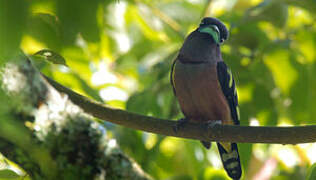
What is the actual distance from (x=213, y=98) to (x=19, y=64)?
8.38ft

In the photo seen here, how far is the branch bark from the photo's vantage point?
2871 mm

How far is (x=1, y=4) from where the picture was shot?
0.98 metres

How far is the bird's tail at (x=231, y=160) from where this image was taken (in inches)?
173

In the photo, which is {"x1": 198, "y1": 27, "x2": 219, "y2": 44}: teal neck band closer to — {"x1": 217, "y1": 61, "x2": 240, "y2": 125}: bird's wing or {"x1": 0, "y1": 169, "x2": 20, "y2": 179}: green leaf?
{"x1": 217, "y1": 61, "x2": 240, "y2": 125}: bird's wing

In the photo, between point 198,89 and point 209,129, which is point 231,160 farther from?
point 209,129

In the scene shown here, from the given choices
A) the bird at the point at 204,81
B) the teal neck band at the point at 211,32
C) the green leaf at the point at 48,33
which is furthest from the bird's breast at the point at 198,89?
the green leaf at the point at 48,33

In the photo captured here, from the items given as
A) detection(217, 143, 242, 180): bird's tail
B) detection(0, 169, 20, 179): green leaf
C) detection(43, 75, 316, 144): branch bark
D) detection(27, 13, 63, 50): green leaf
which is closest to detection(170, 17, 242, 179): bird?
detection(217, 143, 242, 180): bird's tail

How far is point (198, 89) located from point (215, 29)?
23.9 inches

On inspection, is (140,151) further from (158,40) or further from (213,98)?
(158,40)

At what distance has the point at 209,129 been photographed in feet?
10.6

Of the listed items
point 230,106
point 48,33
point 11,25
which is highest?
point 230,106

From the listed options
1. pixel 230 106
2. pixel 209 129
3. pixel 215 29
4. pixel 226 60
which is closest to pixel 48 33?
pixel 209 129

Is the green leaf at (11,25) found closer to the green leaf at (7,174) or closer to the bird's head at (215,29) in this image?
the green leaf at (7,174)

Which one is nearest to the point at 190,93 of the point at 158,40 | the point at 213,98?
the point at 213,98
